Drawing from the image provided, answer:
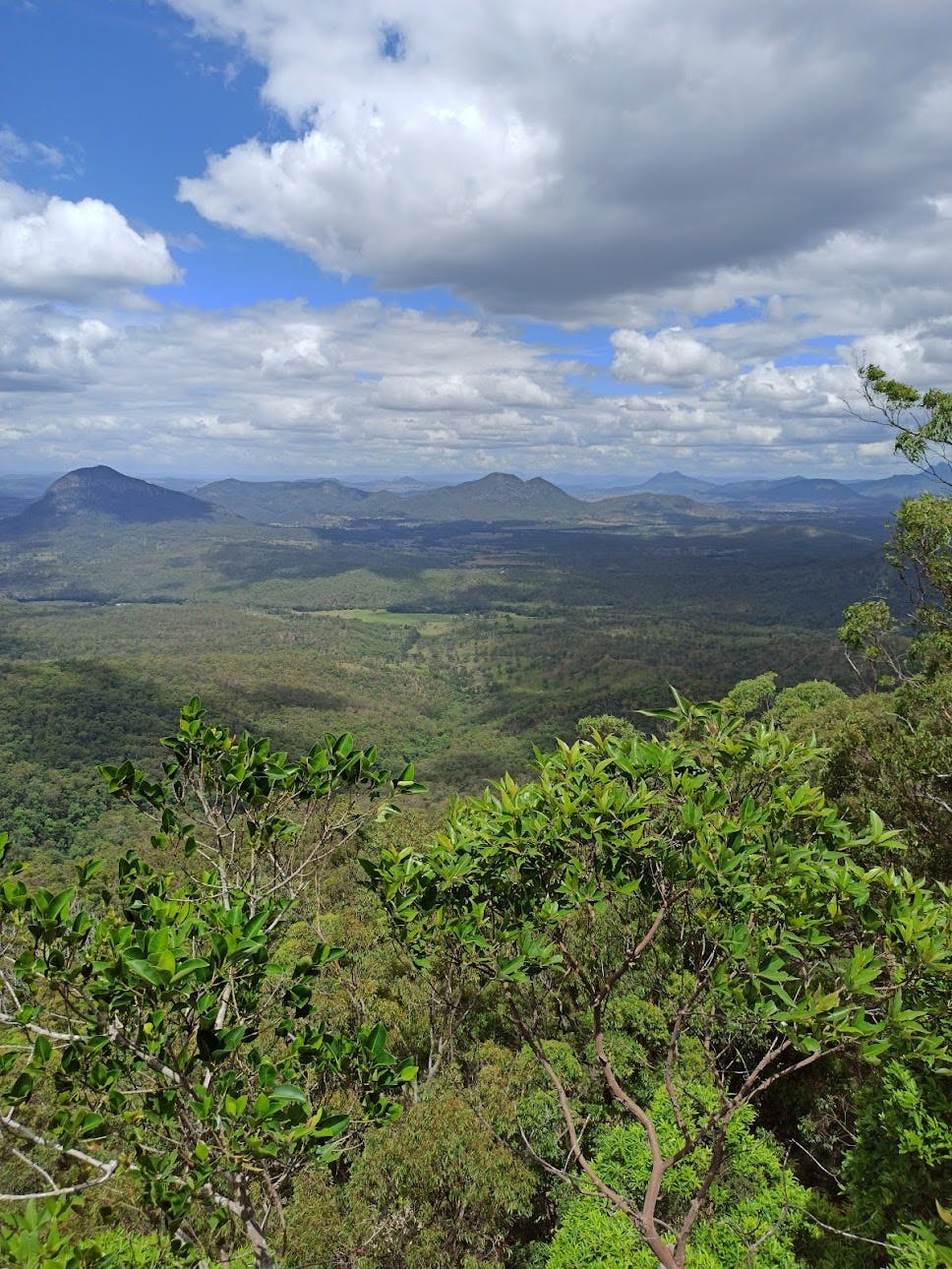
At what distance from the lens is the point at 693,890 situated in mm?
4871

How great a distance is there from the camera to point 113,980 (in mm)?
3238

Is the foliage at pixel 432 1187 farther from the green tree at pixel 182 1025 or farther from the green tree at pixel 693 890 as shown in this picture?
the green tree at pixel 693 890

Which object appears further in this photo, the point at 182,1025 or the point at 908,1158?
the point at 908,1158

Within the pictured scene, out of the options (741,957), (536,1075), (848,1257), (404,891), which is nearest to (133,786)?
(404,891)

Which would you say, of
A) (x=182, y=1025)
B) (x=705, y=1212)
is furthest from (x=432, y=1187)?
(x=182, y=1025)

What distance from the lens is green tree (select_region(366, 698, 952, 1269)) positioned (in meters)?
4.16

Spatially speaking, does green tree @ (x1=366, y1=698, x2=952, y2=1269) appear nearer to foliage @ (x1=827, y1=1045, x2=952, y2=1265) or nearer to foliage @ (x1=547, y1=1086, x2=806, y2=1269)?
foliage @ (x1=827, y1=1045, x2=952, y2=1265)

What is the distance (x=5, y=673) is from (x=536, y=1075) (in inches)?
5900

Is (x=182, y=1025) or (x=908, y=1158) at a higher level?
(x=182, y=1025)

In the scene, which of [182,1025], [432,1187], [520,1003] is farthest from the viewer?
[520,1003]

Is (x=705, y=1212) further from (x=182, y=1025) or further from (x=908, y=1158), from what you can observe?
(x=182, y=1025)

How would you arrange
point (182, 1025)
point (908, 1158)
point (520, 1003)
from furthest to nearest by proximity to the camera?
point (520, 1003)
point (908, 1158)
point (182, 1025)

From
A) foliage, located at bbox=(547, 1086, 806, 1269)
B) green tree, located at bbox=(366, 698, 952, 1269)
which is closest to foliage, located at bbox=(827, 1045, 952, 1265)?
foliage, located at bbox=(547, 1086, 806, 1269)

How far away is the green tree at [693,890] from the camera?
13.6 feet
